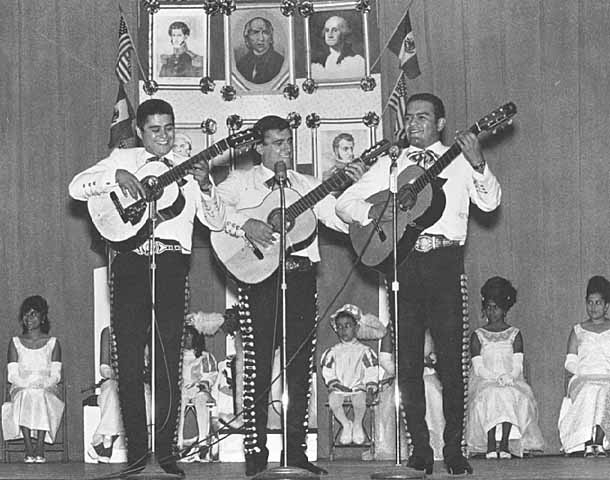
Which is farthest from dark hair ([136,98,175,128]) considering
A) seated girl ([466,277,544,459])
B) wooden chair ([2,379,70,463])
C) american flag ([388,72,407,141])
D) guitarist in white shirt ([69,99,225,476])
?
seated girl ([466,277,544,459])

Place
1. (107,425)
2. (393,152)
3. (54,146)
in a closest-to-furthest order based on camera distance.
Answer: (393,152)
(107,425)
(54,146)

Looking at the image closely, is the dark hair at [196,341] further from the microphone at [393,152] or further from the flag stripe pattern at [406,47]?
the microphone at [393,152]

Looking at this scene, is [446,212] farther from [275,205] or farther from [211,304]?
[211,304]

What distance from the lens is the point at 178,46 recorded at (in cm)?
879

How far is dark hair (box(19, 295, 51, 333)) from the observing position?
8.83 m

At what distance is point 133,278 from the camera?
6.66 metres

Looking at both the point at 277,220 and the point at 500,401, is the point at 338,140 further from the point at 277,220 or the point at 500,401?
the point at 277,220

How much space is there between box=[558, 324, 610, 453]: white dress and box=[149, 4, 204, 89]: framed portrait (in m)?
2.90

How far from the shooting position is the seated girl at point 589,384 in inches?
Answer: 327

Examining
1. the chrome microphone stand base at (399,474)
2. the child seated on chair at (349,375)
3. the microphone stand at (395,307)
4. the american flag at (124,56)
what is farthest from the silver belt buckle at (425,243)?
the american flag at (124,56)

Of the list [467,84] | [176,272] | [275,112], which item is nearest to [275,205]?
[176,272]

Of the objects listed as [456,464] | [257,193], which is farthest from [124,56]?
[456,464]

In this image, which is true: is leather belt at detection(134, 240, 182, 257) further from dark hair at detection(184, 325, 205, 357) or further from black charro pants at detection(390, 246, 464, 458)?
dark hair at detection(184, 325, 205, 357)

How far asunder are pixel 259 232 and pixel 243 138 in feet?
1.53
